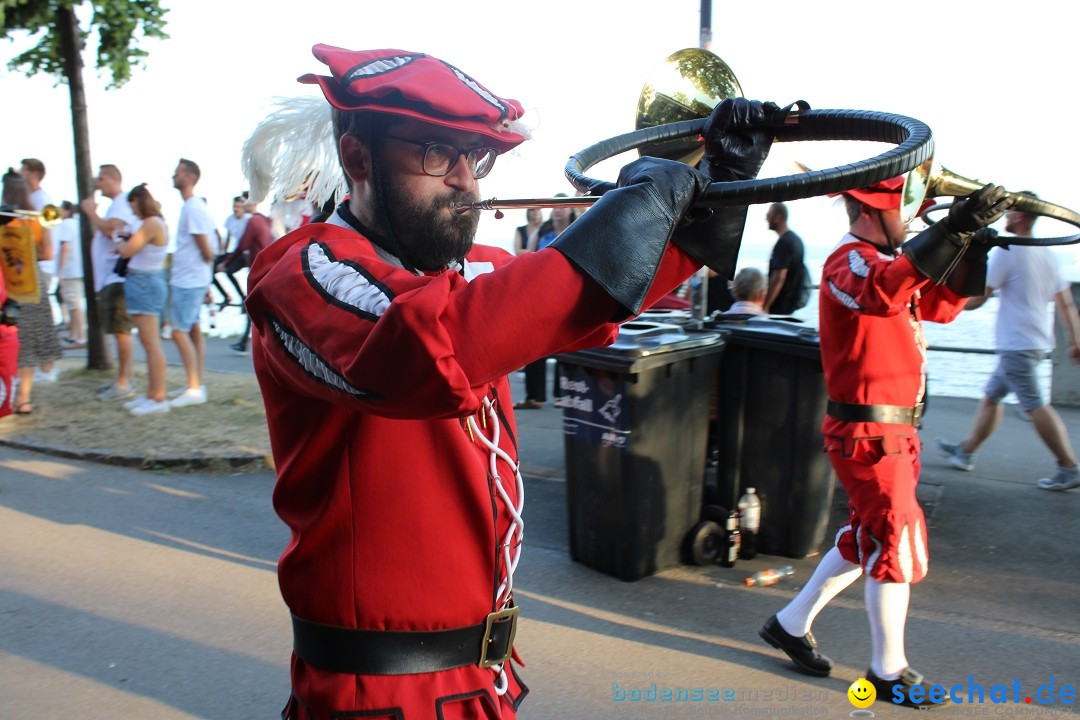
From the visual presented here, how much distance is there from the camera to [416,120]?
154 centimetres

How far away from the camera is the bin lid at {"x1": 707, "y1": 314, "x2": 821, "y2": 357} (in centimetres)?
501

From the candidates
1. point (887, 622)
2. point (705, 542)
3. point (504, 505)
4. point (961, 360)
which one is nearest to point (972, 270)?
point (887, 622)

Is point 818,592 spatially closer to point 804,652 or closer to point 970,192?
point 804,652

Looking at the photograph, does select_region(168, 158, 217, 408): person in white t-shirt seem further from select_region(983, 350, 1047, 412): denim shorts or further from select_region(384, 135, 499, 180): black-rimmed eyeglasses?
select_region(384, 135, 499, 180): black-rimmed eyeglasses

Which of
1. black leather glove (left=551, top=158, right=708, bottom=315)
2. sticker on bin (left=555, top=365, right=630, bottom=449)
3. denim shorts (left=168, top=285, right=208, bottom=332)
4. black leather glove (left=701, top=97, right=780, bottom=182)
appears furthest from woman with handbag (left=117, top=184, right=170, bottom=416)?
black leather glove (left=551, top=158, right=708, bottom=315)

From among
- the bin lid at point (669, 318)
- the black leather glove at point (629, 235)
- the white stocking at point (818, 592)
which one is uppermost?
the black leather glove at point (629, 235)

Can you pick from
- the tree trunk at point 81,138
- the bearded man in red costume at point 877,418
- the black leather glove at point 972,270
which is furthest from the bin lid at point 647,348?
the tree trunk at point 81,138

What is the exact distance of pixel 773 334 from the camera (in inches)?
202

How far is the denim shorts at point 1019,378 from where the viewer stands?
639 cm

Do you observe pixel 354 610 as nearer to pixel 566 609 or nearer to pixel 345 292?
pixel 345 292

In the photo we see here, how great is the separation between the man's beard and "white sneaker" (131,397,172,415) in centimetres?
722

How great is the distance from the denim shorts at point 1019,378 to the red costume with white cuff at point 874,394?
9.98 feet

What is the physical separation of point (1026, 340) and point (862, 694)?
12.3 ft

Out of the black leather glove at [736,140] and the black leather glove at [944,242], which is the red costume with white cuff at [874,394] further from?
the black leather glove at [736,140]
